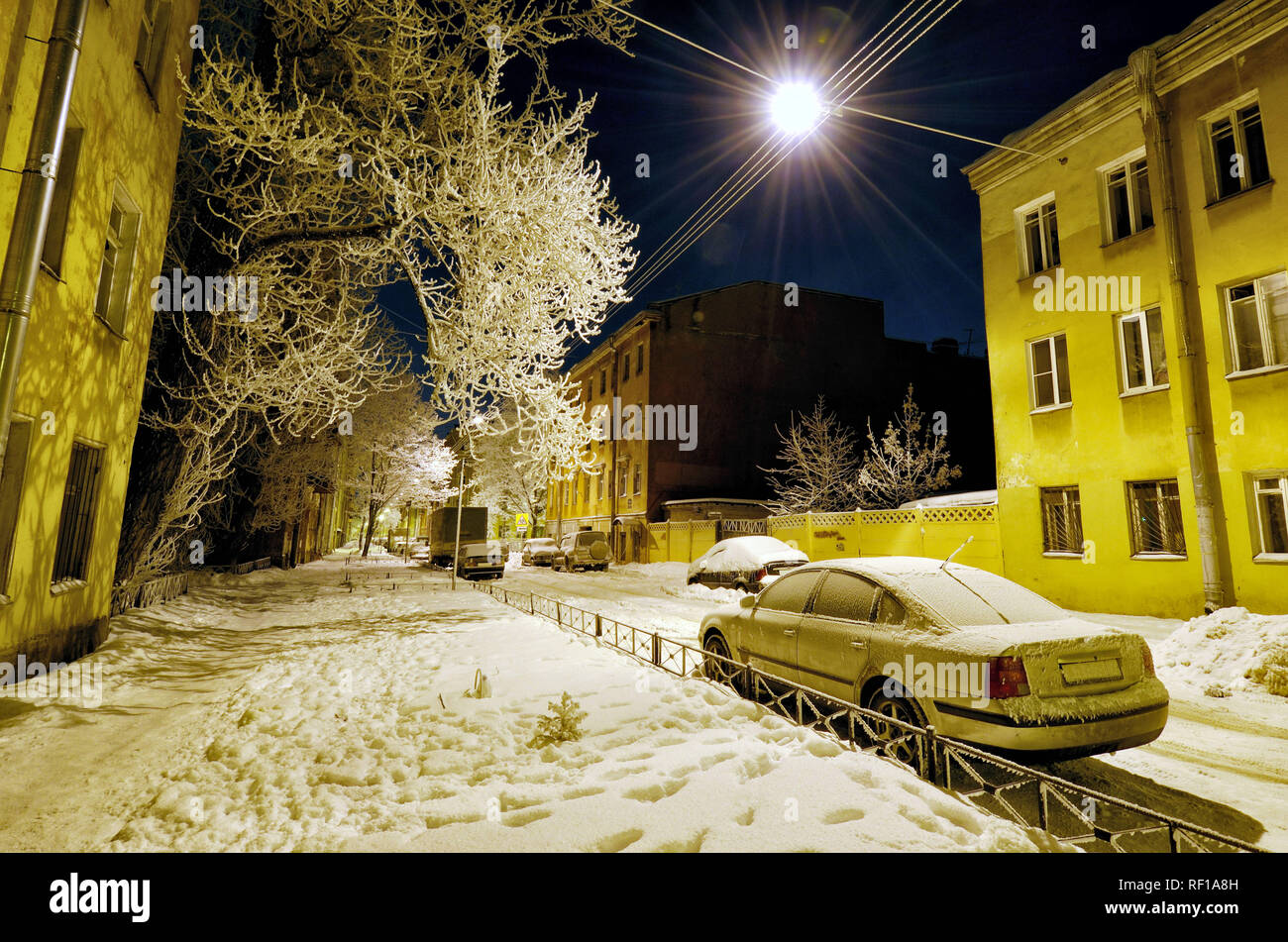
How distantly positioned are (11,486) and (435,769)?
218 inches

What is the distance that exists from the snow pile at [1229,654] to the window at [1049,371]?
6.33 m

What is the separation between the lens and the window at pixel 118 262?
7.39 meters

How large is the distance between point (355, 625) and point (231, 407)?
14.7 ft

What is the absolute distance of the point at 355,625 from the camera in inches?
424

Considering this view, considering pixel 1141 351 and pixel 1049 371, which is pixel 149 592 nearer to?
pixel 1049 371

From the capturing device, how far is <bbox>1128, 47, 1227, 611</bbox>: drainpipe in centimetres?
1015

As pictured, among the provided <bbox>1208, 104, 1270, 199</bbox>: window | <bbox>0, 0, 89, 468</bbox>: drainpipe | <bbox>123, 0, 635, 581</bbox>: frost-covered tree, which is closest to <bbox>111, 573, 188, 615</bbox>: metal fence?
<bbox>123, 0, 635, 581</bbox>: frost-covered tree

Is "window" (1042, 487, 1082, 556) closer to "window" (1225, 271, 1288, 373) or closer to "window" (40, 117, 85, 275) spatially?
"window" (1225, 271, 1288, 373)

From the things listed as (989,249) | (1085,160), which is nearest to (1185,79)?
(1085,160)

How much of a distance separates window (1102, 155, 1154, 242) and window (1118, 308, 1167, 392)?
6.29ft

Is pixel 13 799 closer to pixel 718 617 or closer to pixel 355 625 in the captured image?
A: pixel 718 617

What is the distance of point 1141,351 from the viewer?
1200 cm

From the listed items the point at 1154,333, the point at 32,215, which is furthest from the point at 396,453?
the point at 1154,333

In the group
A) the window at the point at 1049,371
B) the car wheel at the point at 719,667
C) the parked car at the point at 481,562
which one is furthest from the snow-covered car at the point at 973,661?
the parked car at the point at 481,562
